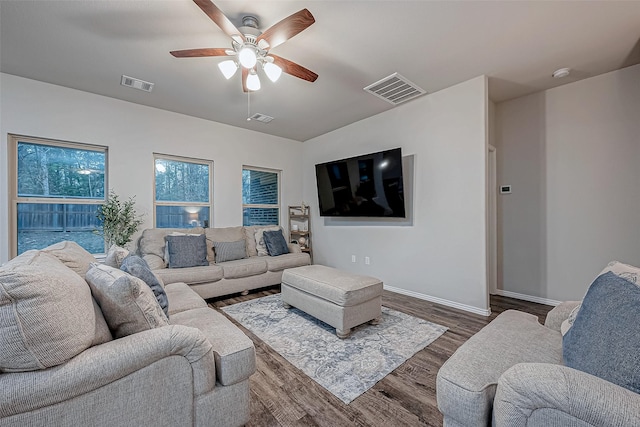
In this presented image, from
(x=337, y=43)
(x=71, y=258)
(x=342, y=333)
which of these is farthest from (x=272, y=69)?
(x=342, y=333)

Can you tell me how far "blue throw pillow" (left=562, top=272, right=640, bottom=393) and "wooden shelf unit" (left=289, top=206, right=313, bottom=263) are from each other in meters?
4.21

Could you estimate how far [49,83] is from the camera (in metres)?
3.00

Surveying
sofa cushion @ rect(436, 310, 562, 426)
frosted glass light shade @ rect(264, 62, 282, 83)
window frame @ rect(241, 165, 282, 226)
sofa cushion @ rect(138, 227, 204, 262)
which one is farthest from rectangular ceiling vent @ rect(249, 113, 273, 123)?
sofa cushion @ rect(436, 310, 562, 426)

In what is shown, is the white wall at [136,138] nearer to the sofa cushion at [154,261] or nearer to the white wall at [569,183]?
the sofa cushion at [154,261]

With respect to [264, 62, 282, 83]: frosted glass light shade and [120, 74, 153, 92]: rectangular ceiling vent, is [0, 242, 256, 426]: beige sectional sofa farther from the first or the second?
[120, 74, 153, 92]: rectangular ceiling vent

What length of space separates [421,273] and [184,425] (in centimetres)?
306

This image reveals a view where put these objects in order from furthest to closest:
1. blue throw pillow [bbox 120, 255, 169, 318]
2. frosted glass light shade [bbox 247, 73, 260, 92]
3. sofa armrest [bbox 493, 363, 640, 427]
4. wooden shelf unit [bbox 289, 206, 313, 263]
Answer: wooden shelf unit [bbox 289, 206, 313, 263] → frosted glass light shade [bbox 247, 73, 260, 92] → blue throw pillow [bbox 120, 255, 169, 318] → sofa armrest [bbox 493, 363, 640, 427]

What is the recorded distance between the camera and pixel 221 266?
346 cm

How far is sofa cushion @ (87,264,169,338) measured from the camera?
1148 millimetres

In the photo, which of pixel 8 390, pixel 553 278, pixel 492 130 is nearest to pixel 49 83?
pixel 8 390

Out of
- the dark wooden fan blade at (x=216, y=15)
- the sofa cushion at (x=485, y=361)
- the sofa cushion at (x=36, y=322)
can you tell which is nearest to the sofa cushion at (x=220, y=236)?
the dark wooden fan blade at (x=216, y=15)

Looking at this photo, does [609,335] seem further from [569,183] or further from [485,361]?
[569,183]

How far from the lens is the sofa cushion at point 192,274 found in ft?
10.0

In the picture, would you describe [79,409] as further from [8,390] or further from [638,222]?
[638,222]
